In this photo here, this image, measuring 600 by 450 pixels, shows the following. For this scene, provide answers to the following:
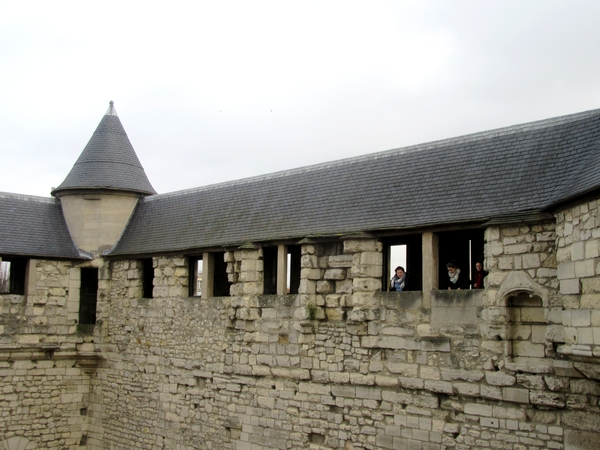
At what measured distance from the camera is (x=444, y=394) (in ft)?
33.1

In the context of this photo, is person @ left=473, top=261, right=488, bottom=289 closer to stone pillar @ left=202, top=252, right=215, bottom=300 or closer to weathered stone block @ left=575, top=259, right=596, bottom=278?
weathered stone block @ left=575, top=259, right=596, bottom=278

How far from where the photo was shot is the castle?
30.2ft

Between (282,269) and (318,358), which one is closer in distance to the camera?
(318,358)

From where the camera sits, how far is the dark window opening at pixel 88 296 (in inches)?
670

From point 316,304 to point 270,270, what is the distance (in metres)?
1.92

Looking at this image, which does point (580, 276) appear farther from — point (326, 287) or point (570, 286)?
point (326, 287)

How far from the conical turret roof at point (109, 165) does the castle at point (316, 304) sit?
53mm

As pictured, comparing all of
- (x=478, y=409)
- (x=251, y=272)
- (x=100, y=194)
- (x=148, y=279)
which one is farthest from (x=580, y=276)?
(x=100, y=194)

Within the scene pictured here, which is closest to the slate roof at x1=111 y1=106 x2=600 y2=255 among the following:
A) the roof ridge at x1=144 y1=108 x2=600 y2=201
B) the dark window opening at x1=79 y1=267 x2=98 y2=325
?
the roof ridge at x1=144 y1=108 x2=600 y2=201

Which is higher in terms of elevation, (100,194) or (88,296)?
(100,194)

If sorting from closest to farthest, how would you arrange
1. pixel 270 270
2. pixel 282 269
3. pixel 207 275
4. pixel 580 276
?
pixel 580 276
pixel 282 269
pixel 270 270
pixel 207 275

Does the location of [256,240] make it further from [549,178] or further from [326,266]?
[549,178]

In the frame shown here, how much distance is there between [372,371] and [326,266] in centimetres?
188

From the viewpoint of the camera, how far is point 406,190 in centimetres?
1148
